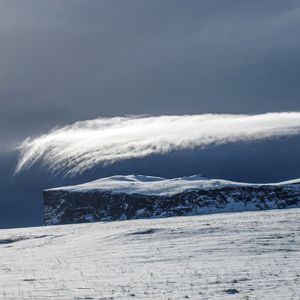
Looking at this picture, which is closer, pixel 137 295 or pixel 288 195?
pixel 137 295

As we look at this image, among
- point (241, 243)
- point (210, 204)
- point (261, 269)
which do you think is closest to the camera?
point (261, 269)

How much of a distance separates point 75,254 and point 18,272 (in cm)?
1178

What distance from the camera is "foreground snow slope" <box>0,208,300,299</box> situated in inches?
1159

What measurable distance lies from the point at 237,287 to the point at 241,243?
20.5m

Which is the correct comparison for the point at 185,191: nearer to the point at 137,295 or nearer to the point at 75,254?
the point at 75,254

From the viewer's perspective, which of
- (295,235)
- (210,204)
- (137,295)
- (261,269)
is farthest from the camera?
(210,204)

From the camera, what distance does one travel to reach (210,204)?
18400 centimetres

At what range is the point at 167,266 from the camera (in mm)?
39750

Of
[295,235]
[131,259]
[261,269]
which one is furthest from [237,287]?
[295,235]

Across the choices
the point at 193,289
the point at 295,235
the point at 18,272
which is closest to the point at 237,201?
the point at 295,235

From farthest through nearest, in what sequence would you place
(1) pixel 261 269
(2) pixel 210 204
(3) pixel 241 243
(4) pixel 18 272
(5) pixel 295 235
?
(2) pixel 210 204 → (5) pixel 295 235 → (3) pixel 241 243 → (4) pixel 18 272 → (1) pixel 261 269

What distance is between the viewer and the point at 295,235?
53781 mm

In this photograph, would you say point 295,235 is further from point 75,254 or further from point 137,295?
point 137,295

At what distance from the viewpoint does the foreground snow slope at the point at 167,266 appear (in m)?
29.4
